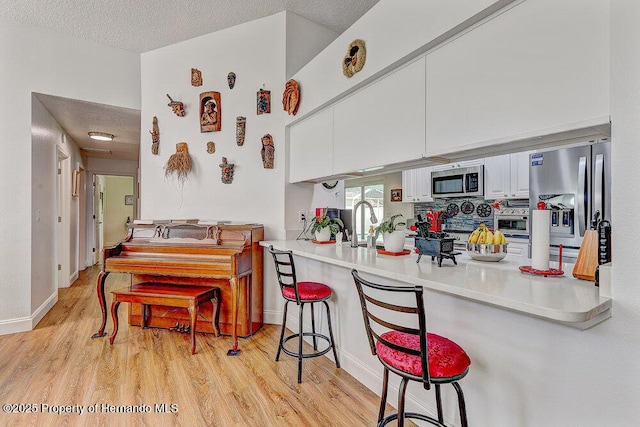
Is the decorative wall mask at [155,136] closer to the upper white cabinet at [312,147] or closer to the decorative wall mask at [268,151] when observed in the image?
the decorative wall mask at [268,151]

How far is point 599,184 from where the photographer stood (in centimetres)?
262

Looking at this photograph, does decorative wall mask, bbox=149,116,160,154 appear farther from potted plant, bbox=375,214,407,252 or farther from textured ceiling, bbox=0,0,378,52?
potted plant, bbox=375,214,407,252

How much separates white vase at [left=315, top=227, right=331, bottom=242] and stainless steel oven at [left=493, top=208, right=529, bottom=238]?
2.11 meters

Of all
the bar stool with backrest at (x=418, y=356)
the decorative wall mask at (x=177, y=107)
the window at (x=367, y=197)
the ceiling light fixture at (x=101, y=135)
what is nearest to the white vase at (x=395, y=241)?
the bar stool with backrest at (x=418, y=356)

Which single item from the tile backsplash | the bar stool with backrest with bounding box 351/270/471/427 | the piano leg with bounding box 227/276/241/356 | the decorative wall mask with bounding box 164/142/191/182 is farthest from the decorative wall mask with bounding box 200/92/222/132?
the tile backsplash

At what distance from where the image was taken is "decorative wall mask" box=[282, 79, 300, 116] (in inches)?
123

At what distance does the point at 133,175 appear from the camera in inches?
276

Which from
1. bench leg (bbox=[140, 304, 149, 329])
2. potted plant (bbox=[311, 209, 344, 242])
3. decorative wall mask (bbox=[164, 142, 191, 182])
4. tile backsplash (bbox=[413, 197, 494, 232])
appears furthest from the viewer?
tile backsplash (bbox=[413, 197, 494, 232])

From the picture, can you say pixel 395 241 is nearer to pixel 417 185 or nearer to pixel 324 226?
pixel 324 226

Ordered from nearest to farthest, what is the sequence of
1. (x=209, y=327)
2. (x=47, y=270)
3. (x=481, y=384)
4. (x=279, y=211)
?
(x=481, y=384) < (x=209, y=327) < (x=279, y=211) < (x=47, y=270)

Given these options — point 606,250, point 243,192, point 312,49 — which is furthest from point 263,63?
point 606,250

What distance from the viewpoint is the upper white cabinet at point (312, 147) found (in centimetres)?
280

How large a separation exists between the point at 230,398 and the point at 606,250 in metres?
2.09

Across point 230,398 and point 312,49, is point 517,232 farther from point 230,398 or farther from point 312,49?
point 230,398
